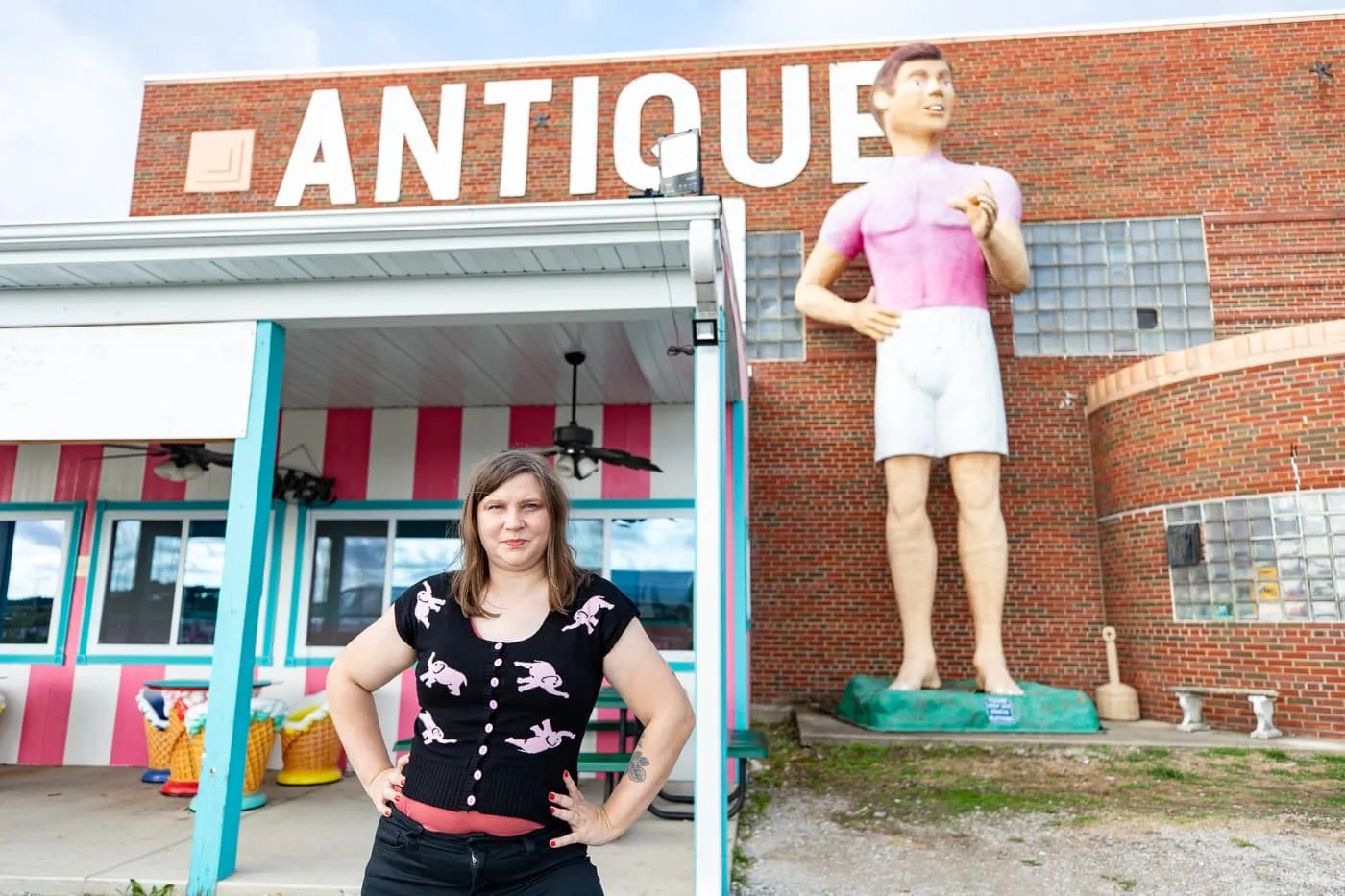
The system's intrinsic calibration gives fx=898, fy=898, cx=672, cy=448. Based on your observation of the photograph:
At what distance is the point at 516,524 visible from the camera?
174cm

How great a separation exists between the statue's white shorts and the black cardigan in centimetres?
668

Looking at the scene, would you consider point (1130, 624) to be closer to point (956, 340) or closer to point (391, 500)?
point (956, 340)

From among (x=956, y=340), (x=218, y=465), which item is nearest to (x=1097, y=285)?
(x=956, y=340)

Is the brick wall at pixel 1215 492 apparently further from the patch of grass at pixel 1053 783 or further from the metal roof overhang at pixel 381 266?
the metal roof overhang at pixel 381 266

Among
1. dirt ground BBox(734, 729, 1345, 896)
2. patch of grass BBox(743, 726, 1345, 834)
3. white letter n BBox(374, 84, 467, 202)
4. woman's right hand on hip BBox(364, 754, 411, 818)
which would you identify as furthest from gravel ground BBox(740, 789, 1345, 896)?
white letter n BBox(374, 84, 467, 202)

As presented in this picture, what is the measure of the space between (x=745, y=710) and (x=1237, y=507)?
4745mm

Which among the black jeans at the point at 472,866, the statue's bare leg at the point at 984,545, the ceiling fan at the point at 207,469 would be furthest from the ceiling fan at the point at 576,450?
the black jeans at the point at 472,866

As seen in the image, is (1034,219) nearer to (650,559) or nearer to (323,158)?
(650,559)

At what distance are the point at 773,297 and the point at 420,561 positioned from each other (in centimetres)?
513

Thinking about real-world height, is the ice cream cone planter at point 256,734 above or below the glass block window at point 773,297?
below

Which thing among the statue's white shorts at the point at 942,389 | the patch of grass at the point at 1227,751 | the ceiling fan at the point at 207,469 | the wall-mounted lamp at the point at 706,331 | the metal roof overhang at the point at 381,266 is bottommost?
the patch of grass at the point at 1227,751

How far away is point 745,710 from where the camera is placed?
590 centimetres

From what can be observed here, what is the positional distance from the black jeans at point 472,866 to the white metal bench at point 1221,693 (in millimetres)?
7411

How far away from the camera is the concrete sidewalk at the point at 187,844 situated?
12.3 feet
